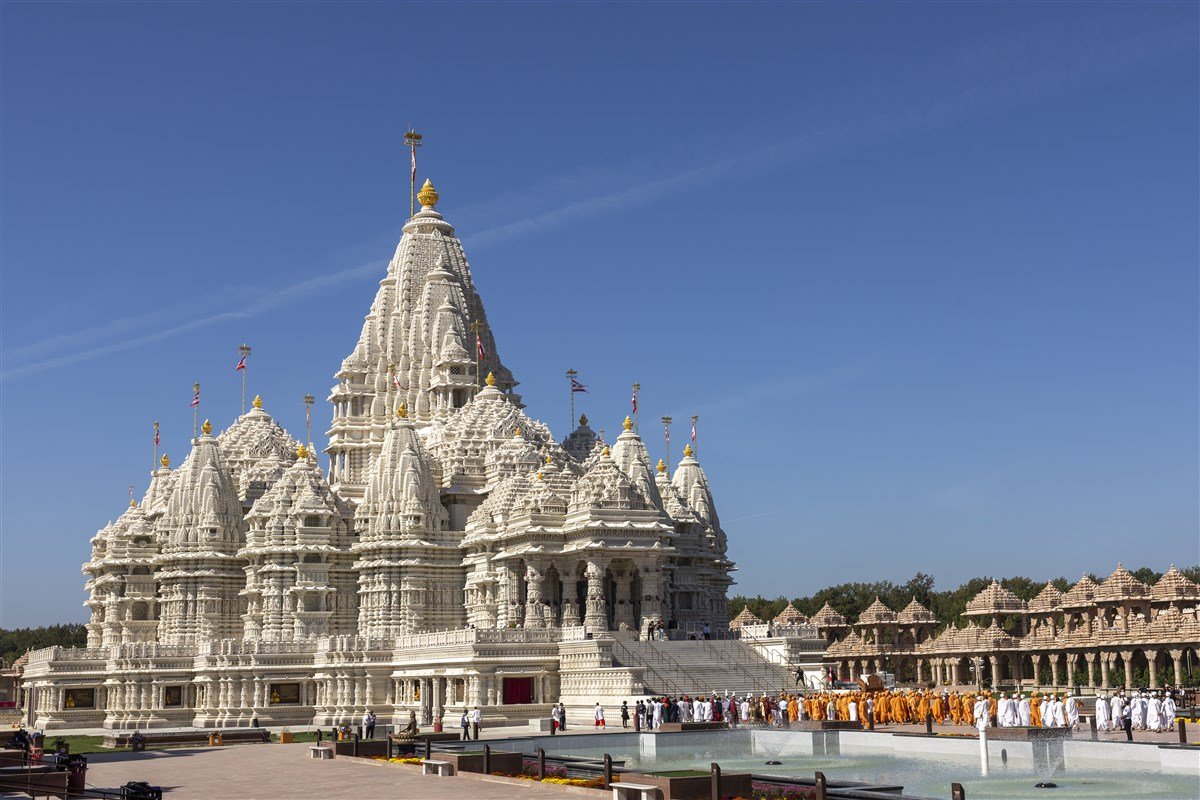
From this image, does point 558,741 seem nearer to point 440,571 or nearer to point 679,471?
point 440,571

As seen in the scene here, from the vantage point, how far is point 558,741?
42.3 meters

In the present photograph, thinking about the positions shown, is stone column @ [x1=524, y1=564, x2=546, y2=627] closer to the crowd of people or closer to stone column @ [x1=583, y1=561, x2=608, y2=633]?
stone column @ [x1=583, y1=561, x2=608, y2=633]

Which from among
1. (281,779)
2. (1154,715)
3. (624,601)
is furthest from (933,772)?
(624,601)

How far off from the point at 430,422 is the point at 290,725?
72.0 feet

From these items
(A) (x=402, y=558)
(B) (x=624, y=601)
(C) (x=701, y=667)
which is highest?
(A) (x=402, y=558)

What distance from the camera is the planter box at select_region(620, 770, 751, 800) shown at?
1052 inches

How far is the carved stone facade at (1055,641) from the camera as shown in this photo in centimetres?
7031

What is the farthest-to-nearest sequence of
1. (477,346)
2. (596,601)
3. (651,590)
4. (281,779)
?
(477,346), (651,590), (596,601), (281,779)

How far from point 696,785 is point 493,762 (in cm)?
768

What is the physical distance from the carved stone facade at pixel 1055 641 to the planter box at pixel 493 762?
4265 cm

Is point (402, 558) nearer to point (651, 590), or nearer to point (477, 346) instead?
point (651, 590)

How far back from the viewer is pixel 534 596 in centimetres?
6550

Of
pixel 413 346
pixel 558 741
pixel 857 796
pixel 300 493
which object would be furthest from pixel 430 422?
pixel 857 796

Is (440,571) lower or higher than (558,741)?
higher
